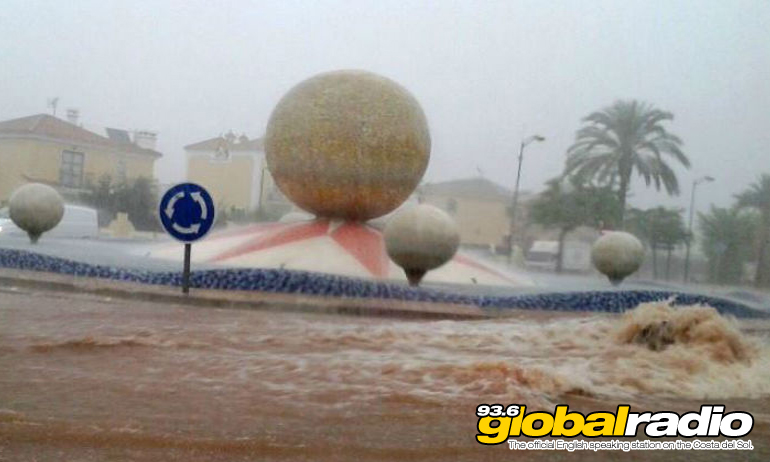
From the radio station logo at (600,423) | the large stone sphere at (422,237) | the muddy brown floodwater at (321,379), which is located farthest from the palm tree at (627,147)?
the radio station logo at (600,423)

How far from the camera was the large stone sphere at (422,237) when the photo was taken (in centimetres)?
1648

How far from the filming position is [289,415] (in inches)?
219

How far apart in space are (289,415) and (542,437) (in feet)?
4.89

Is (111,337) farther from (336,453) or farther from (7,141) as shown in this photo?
(7,141)

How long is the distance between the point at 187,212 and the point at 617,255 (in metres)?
11.1

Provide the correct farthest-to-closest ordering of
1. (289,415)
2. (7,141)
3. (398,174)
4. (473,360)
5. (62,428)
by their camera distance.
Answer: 1. (7,141)
2. (398,174)
3. (473,360)
4. (289,415)
5. (62,428)

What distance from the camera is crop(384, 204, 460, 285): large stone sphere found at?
54.1 ft

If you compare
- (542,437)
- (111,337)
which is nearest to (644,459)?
(542,437)

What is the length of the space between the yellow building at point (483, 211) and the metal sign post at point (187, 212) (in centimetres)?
1506

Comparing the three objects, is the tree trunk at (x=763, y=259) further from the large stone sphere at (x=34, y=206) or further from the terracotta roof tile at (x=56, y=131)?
the terracotta roof tile at (x=56, y=131)

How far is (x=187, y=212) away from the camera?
12.1 meters

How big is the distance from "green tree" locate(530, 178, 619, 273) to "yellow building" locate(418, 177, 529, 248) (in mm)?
917

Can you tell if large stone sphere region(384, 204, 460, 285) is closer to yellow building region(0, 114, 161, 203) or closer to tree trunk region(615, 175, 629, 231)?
tree trunk region(615, 175, 629, 231)

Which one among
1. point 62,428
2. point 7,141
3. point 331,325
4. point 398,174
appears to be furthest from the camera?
point 7,141
